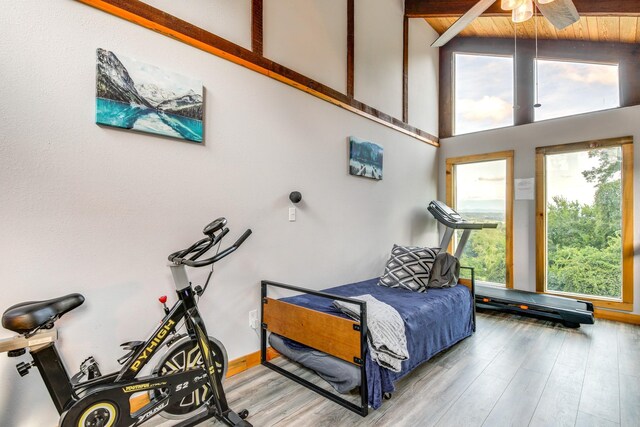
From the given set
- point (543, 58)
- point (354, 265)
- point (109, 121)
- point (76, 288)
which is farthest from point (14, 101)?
point (543, 58)

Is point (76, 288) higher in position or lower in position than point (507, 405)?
higher

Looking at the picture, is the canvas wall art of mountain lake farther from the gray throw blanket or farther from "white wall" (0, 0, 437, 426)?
the gray throw blanket

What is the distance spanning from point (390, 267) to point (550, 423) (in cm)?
169

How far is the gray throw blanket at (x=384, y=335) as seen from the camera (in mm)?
1891

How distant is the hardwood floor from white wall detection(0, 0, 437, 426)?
640 millimetres

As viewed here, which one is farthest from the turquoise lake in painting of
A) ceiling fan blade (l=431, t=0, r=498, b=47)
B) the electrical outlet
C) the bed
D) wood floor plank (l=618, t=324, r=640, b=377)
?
wood floor plank (l=618, t=324, r=640, b=377)

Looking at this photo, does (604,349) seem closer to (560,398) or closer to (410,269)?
(560,398)

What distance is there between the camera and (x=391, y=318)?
6.85 feet

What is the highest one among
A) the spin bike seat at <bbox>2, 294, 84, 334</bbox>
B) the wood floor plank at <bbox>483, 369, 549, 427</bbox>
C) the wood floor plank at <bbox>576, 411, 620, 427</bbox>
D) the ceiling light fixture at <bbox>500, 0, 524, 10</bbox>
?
the ceiling light fixture at <bbox>500, 0, 524, 10</bbox>

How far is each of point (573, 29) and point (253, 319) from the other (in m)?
5.12

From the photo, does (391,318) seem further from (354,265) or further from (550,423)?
(354,265)

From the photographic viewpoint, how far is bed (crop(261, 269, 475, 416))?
6.20 ft

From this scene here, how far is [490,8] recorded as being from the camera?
3738mm

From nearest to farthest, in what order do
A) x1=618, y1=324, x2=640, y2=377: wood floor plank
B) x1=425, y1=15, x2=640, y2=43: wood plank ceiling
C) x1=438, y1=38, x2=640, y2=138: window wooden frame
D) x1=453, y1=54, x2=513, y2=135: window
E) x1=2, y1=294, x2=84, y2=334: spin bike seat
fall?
1. x1=2, y1=294, x2=84, y2=334: spin bike seat
2. x1=618, y1=324, x2=640, y2=377: wood floor plank
3. x1=425, y1=15, x2=640, y2=43: wood plank ceiling
4. x1=438, y1=38, x2=640, y2=138: window wooden frame
5. x1=453, y1=54, x2=513, y2=135: window
